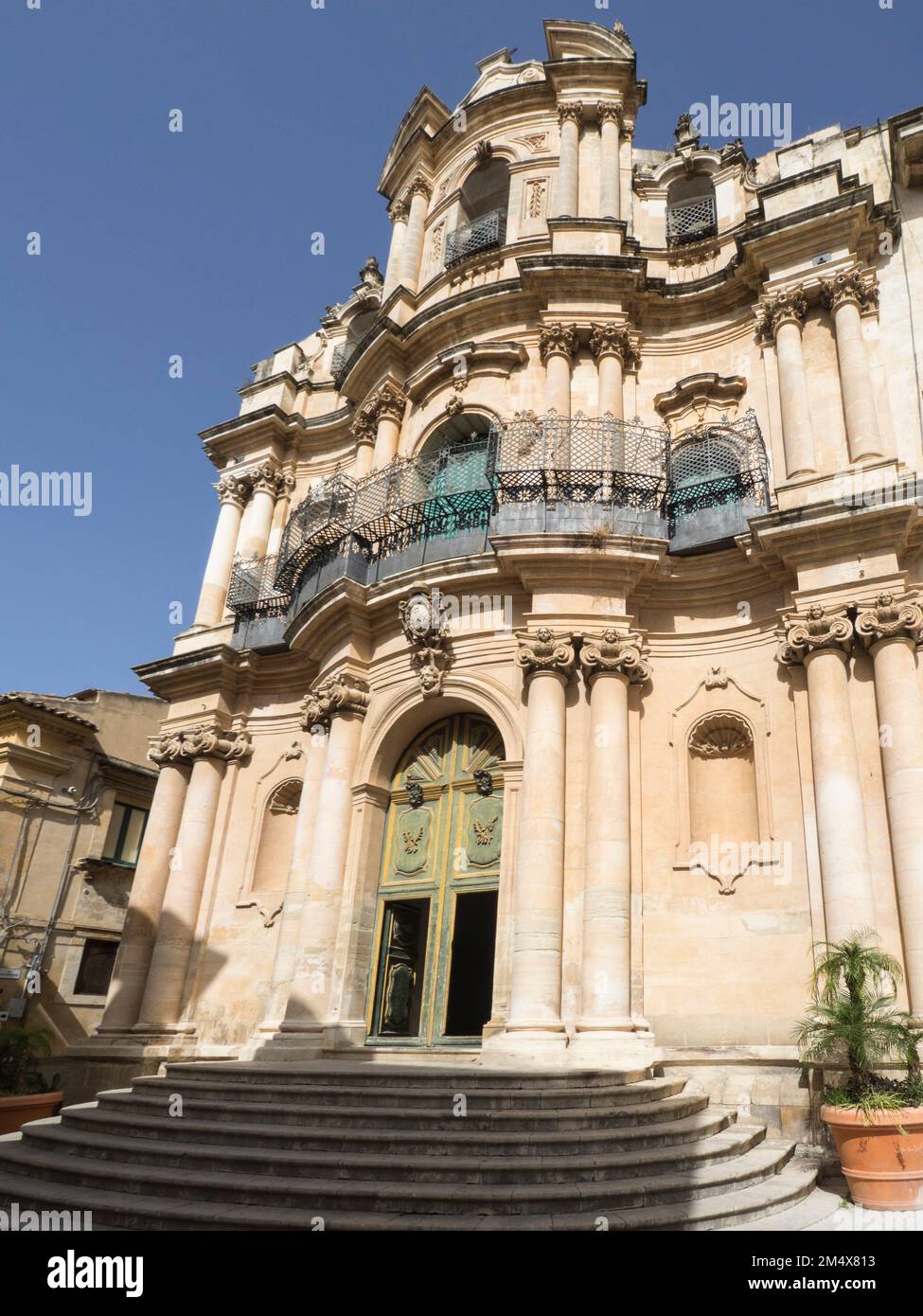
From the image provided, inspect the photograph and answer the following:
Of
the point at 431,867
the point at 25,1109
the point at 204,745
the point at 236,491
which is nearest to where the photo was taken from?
the point at 25,1109

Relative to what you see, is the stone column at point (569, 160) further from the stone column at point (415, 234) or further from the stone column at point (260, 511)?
the stone column at point (260, 511)

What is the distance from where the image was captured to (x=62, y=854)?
21.1 m

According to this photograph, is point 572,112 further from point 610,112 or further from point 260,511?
point 260,511

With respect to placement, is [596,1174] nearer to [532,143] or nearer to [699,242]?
[699,242]

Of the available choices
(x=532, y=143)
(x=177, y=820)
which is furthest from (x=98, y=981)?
(x=532, y=143)

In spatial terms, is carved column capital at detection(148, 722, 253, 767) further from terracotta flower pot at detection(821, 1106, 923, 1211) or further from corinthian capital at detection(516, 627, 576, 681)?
terracotta flower pot at detection(821, 1106, 923, 1211)

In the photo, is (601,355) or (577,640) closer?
(577,640)

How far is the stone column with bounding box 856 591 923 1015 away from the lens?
911 cm

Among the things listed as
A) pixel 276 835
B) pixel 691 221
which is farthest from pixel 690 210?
pixel 276 835

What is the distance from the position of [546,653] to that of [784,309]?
6457mm

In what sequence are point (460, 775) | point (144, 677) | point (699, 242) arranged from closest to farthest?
point (460, 775)
point (699, 242)
point (144, 677)

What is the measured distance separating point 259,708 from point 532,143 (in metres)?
11.9

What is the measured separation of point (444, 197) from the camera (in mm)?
18156
